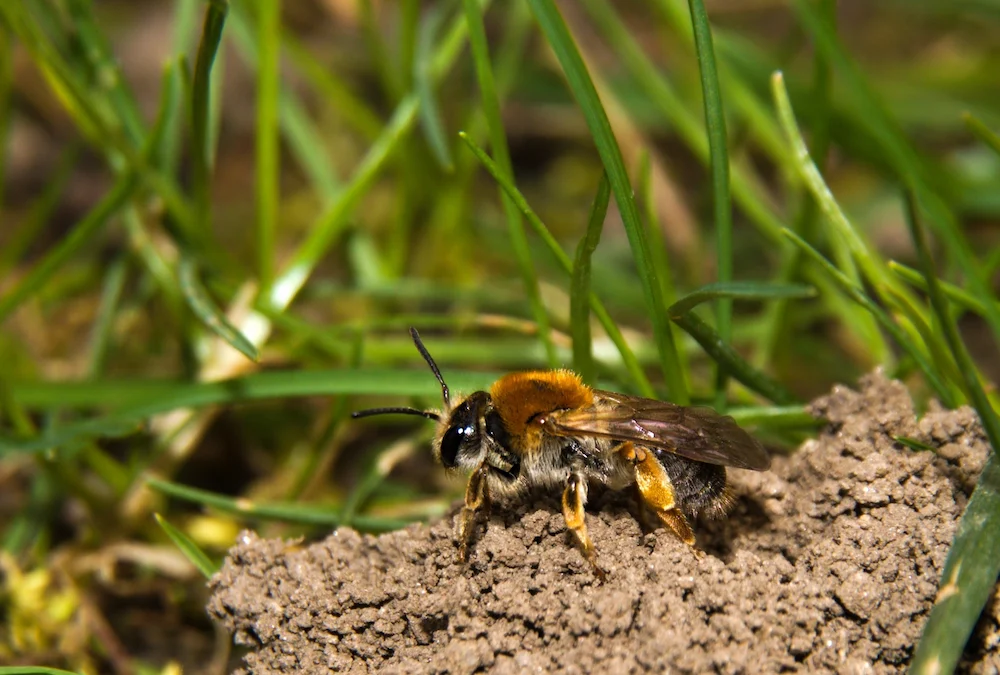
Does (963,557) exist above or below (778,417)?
below

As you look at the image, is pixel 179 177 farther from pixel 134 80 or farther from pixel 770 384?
pixel 770 384

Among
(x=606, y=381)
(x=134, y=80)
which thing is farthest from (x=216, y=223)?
(x=606, y=381)

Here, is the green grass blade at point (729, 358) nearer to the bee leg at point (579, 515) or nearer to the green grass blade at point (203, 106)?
the bee leg at point (579, 515)

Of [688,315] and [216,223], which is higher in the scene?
[216,223]

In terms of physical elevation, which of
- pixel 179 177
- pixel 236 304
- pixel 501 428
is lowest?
pixel 501 428

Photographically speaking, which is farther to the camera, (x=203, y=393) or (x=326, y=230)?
(x=326, y=230)

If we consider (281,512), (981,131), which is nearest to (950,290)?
(981,131)

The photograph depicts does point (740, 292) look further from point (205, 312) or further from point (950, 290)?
point (205, 312)

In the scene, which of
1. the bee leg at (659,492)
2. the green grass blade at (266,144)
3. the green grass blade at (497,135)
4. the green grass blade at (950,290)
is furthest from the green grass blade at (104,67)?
the green grass blade at (950,290)
